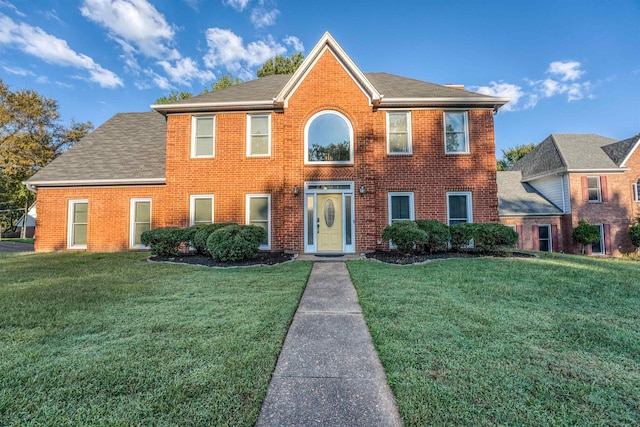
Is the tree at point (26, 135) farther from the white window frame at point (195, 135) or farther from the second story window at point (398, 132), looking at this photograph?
the second story window at point (398, 132)

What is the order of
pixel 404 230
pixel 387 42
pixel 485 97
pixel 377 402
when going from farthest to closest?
pixel 387 42, pixel 485 97, pixel 404 230, pixel 377 402

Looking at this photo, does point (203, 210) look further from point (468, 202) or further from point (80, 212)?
point (468, 202)

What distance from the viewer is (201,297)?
175 inches

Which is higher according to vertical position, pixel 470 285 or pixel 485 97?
pixel 485 97

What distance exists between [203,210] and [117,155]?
208 inches

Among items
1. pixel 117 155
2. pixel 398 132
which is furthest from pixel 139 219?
pixel 398 132

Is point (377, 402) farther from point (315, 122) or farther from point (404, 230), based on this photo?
point (315, 122)

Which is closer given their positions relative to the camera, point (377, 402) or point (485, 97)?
point (377, 402)

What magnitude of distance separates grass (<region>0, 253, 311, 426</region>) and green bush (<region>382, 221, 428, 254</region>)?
393cm

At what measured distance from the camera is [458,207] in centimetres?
1028

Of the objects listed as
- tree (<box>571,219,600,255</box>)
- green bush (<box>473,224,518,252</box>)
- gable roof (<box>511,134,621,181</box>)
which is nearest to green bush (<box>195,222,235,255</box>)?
green bush (<box>473,224,518,252</box>)

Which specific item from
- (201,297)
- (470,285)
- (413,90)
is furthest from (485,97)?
(201,297)

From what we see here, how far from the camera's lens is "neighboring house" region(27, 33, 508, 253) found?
389 inches

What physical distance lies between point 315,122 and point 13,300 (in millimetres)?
8749
